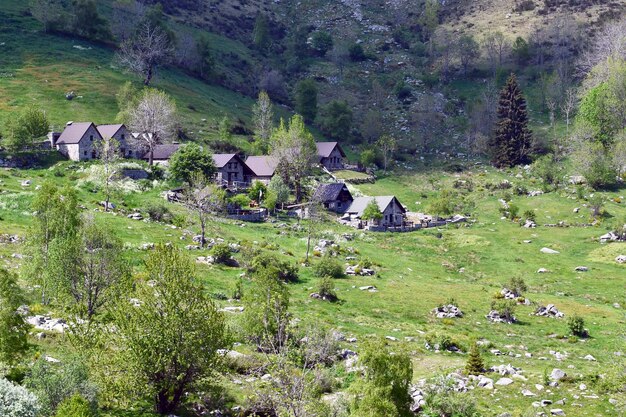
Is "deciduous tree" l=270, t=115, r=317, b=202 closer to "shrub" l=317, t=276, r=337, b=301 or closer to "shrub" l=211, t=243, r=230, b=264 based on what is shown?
"shrub" l=211, t=243, r=230, b=264

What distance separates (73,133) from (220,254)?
150 feet

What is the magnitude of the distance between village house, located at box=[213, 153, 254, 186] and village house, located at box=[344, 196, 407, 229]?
63.7 ft

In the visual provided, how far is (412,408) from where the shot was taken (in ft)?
97.1

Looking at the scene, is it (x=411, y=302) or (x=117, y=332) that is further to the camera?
(x=411, y=302)

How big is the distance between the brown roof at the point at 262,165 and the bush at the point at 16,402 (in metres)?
77.2

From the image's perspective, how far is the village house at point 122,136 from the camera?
94875 millimetres

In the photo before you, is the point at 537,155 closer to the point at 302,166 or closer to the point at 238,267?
the point at 302,166

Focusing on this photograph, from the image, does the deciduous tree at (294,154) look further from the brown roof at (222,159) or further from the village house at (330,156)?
the village house at (330,156)

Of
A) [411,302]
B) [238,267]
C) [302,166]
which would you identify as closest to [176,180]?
[302,166]

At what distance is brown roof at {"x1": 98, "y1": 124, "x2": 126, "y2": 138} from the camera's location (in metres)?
94.5

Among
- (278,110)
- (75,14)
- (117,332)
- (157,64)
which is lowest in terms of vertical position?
(117,332)

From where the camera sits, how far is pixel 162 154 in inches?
3799

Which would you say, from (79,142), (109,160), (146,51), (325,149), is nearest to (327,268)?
(109,160)

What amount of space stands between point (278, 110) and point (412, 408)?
11379cm
